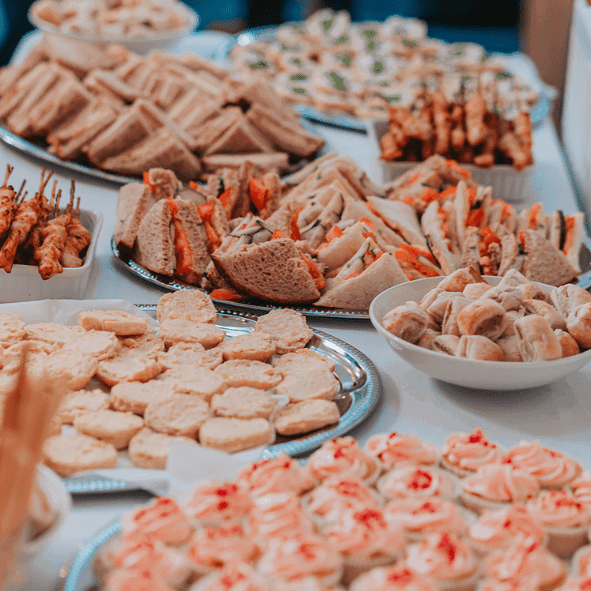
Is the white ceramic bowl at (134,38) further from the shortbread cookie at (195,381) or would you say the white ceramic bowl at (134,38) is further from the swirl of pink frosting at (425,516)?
the swirl of pink frosting at (425,516)

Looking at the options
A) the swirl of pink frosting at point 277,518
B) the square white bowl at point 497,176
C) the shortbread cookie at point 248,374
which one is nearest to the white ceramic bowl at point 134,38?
the square white bowl at point 497,176

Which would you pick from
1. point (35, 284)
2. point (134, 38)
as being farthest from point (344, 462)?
point (134, 38)

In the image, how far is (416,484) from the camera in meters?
1.21

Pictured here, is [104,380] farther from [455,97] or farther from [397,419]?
[455,97]

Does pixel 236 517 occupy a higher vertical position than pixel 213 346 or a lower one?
higher

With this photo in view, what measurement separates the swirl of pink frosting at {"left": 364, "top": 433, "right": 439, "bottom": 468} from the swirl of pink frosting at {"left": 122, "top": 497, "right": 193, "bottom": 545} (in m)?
0.39

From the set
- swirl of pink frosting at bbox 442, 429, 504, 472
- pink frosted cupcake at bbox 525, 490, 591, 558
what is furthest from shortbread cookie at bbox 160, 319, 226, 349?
pink frosted cupcake at bbox 525, 490, 591, 558

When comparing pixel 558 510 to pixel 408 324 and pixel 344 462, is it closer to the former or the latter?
pixel 344 462

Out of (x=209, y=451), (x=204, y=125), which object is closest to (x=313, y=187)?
(x=204, y=125)

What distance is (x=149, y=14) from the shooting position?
5137 millimetres

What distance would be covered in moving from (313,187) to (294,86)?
6.61 ft

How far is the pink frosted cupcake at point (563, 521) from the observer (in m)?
1.12

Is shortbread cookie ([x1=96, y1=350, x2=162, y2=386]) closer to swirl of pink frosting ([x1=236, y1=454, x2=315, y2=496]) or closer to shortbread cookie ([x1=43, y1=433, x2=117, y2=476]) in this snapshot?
shortbread cookie ([x1=43, y1=433, x2=117, y2=476])

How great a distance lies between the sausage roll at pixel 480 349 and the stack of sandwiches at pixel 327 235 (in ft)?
1.74
